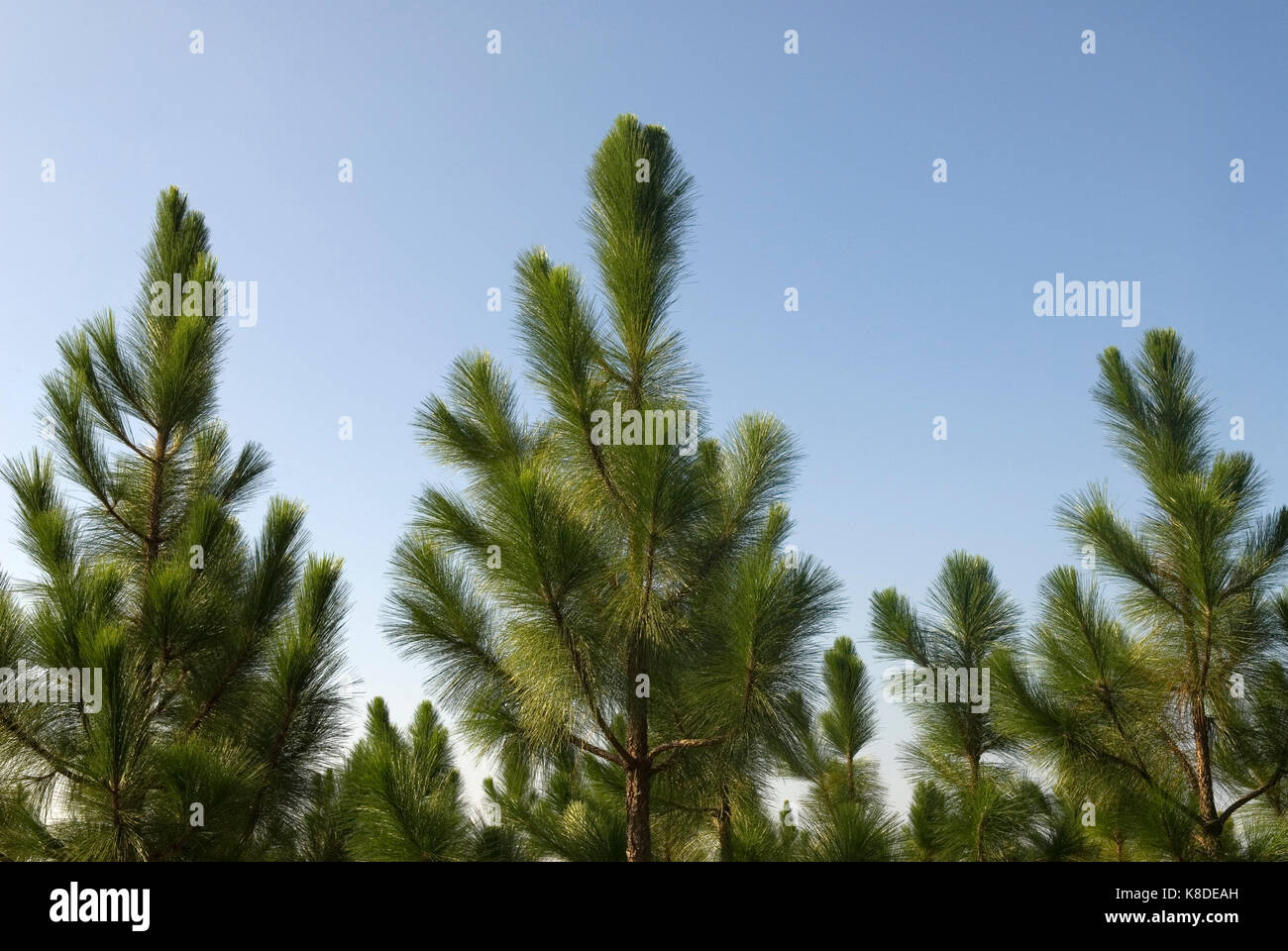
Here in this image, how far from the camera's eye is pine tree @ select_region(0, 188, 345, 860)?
5.22m

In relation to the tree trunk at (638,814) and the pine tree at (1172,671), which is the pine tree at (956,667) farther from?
the tree trunk at (638,814)

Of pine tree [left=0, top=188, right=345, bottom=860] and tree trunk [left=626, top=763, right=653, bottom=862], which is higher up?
pine tree [left=0, top=188, right=345, bottom=860]

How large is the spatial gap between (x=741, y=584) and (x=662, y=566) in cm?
75

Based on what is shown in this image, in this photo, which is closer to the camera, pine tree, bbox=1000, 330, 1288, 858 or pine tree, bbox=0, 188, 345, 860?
pine tree, bbox=0, 188, 345, 860

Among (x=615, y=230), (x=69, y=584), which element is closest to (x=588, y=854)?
(x=69, y=584)

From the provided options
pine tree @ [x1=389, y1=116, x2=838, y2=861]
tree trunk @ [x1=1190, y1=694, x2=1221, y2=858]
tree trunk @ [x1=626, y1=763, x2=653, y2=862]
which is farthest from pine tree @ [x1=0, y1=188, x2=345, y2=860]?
tree trunk @ [x1=1190, y1=694, x2=1221, y2=858]

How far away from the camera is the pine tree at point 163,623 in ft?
17.1

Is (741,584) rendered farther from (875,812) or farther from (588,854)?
(875,812)

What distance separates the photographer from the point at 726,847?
25.5ft

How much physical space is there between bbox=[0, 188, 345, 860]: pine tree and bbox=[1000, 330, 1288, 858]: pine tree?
4.86 metres

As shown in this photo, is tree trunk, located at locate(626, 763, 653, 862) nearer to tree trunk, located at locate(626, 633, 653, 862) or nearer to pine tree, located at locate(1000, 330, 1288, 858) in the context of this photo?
tree trunk, located at locate(626, 633, 653, 862)

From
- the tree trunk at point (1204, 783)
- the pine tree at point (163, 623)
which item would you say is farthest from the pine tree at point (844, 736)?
the pine tree at point (163, 623)
